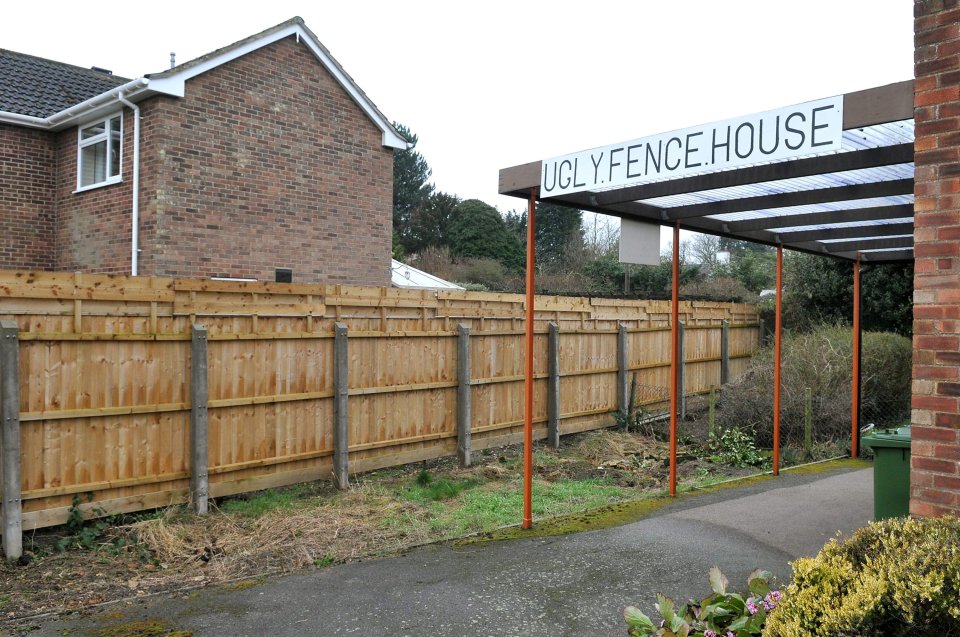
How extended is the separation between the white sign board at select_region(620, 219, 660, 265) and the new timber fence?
332 centimetres

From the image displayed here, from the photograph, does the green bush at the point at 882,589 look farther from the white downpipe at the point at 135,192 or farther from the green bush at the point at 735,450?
the white downpipe at the point at 135,192

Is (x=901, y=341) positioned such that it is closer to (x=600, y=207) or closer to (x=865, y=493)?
(x=865, y=493)

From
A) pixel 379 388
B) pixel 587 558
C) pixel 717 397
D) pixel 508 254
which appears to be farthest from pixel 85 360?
pixel 508 254

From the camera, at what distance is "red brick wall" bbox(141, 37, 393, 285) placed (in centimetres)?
1289

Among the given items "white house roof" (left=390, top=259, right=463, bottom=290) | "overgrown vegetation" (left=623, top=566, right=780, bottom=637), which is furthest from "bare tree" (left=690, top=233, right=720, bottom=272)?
"overgrown vegetation" (left=623, top=566, right=780, bottom=637)

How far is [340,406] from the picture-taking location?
8.60 meters

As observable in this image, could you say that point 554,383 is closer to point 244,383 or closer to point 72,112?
point 244,383

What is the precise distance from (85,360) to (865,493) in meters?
7.59

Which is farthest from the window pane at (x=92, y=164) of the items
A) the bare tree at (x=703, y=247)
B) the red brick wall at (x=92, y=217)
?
the bare tree at (x=703, y=247)

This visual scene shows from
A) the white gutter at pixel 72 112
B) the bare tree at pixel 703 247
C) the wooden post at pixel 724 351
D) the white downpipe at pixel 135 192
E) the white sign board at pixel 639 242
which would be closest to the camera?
the white sign board at pixel 639 242

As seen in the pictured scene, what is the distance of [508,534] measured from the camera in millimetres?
6562

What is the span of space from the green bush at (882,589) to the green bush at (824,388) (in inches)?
354

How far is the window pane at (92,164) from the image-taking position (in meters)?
14.4

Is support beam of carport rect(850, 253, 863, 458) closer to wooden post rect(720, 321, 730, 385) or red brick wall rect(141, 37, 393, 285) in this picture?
wooden post rect(720, 321, 730, 385)
